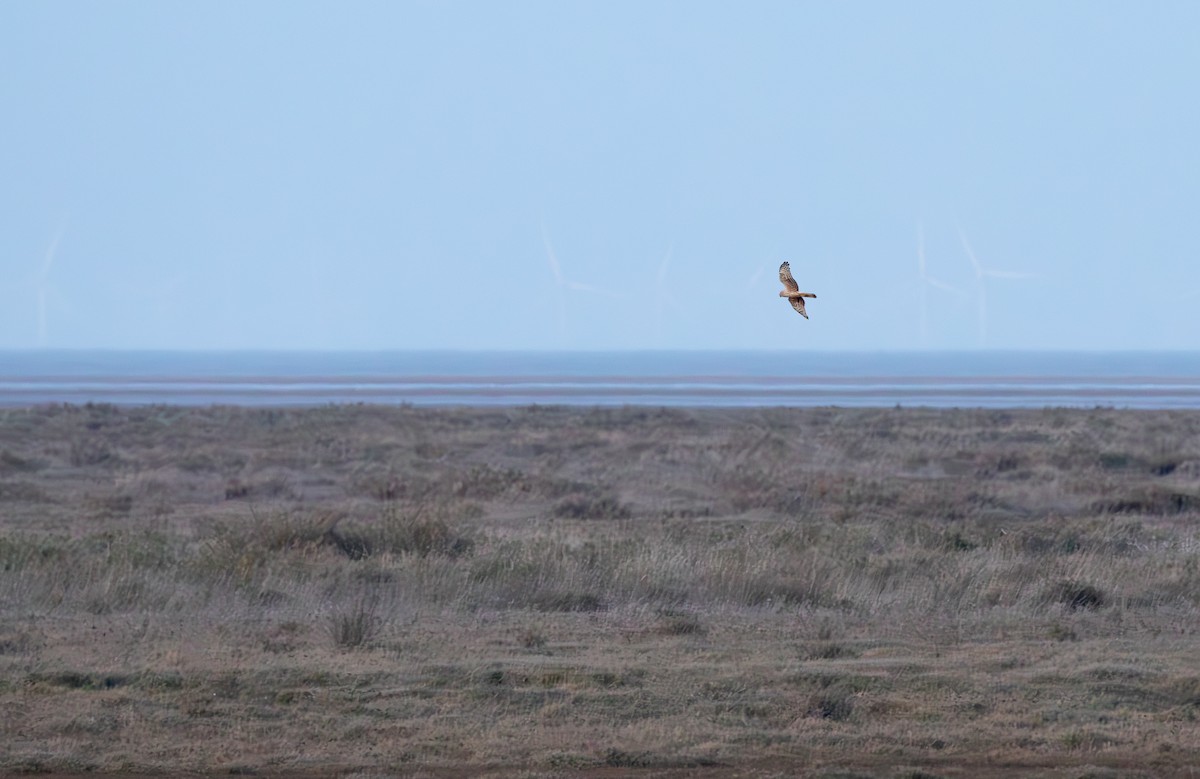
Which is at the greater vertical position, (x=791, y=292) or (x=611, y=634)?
(x=791, y=292)

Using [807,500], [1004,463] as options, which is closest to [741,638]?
[807,500]

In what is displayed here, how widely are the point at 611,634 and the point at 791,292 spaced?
20.7ft

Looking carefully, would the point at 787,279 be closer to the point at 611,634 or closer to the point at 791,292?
the point at 791,292

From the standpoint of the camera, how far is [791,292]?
566 centimetres

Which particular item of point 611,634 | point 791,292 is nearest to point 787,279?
point 791,292

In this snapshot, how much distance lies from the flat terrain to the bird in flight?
317 cm

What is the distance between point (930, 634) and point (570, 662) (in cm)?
322

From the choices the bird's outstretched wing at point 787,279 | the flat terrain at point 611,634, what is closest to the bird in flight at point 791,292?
the bird's outstretched wing at point 787,279

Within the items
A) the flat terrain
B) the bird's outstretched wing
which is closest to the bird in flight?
the bird's outstretched wing

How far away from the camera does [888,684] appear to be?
944cm

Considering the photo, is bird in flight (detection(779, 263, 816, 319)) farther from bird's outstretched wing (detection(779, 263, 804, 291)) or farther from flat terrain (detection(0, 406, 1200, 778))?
flat terrain (detection(0, 406, 1200, 778))

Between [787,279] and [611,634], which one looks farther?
[611,634]

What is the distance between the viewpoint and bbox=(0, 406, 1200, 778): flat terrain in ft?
26.7

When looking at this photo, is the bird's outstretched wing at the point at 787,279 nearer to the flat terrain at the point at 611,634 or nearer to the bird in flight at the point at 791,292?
the bird in flight at the point at 791,292
